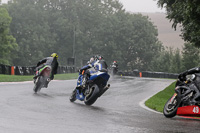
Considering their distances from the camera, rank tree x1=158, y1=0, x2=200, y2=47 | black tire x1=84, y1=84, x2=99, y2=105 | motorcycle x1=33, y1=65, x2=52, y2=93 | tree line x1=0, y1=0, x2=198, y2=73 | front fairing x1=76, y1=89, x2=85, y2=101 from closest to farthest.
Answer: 1. black tire x1=84, y1=84, x2=99, y2=105
2. front fairing x1=76, y1=89, x2=85, y2=101
3. motorcycle x1=33, y1=65, x2=52, y2=93
4. tree x1=158, y1=0, x2=200, y2=47
5. tree line x1=0, y1=0, x2=198, y2=73

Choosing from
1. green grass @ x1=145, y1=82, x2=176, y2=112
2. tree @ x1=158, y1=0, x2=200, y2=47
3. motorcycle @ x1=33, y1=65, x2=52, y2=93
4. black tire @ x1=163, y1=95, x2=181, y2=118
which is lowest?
green grass @ x1=145, y1=82, x2=176, y2=112

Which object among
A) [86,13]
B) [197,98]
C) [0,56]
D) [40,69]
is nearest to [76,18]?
[86,13]

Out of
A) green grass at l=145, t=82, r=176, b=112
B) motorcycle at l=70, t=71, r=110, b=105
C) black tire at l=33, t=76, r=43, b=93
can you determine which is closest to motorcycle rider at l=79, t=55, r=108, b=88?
motorcycle at l=70, t=71, r=110, b=105

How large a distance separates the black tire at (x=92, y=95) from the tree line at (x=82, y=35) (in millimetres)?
61791

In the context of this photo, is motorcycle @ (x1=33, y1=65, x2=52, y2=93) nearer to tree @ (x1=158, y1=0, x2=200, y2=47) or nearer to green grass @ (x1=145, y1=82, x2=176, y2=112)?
green grass @ (x1=145, y1=82, x2=176, y2=112)

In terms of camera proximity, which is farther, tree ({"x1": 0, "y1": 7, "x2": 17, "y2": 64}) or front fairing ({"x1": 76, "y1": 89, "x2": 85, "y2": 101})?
tree ({"x1": 0, "y1": 7, "x2": 17, "y2": 64})

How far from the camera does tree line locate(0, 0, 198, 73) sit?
77188mm

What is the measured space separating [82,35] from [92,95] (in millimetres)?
70755

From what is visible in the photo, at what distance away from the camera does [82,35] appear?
82.6m

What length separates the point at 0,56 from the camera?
67.6 meters

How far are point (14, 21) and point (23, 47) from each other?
6.94 m

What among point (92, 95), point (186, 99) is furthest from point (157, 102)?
point (186, 99)

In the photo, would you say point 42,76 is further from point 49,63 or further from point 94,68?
point 94,68

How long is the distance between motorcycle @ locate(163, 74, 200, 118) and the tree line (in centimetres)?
6384
